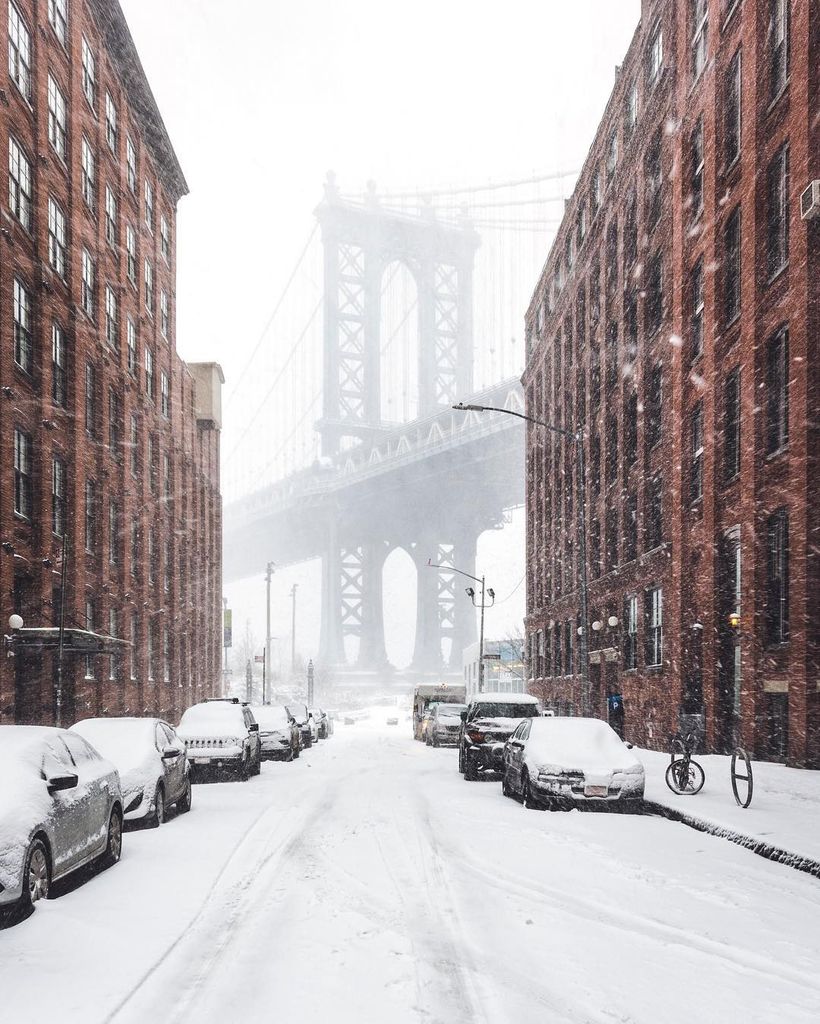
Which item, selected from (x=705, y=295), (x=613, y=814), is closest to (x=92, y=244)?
(x=705, y=295)

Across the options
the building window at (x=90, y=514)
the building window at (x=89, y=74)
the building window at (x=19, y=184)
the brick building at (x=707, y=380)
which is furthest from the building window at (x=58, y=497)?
the brick building at (x=707, y=380)

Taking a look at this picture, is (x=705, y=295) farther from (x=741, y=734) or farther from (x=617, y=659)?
(x=617, y=659)

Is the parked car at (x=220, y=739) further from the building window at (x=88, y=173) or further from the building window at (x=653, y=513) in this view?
the building window at (x=88, y=173)

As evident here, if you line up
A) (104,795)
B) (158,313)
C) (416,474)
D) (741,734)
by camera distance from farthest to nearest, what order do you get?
1. (416,474)
2. (158,313)
3. (741,734)
4. (104,795)

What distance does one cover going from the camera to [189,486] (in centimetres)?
5709

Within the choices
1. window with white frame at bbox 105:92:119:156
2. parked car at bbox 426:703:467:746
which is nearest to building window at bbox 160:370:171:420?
window with white frame at bbox 105:92:119:156

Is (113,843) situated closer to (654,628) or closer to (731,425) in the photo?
(731,425)

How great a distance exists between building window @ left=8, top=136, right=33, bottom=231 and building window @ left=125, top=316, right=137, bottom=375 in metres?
11.8

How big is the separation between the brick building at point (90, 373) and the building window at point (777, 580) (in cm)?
1709

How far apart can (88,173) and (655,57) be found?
18903 millimetres

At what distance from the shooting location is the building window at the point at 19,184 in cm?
2889

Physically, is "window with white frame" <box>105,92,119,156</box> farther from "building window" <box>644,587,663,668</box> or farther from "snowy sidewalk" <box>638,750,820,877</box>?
"snowy sidewalk" <box>638,750,820,877</box>

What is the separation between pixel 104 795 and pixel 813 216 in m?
16.8

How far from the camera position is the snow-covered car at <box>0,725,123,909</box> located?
25.9ft
